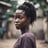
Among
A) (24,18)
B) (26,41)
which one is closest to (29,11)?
(24,18)

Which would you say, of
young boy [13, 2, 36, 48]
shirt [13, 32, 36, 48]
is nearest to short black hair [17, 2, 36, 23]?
young boy [13, 2, 36, 48]

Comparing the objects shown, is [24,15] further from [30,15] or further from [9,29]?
[9,29]

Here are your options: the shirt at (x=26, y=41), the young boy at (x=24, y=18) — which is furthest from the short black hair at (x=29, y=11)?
the shirt at (x=26, y=41)

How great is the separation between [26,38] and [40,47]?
10.5 meters

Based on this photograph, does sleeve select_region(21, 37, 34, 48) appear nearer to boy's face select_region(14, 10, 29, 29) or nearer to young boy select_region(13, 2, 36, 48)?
young boy select_region(13, 2, 36, 48)

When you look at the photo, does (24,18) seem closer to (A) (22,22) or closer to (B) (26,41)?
(A) (22,22)

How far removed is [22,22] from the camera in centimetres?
272

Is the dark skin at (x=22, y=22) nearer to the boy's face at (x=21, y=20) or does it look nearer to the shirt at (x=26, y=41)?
the boy's face at (x=21, y=20)

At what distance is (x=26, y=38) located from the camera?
2.58m

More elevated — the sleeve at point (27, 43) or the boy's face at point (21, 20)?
the boy's face at point (21, 20)

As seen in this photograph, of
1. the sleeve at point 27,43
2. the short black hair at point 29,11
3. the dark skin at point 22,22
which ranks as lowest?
the sleeve at point 27,43

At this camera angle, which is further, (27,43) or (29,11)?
(29,11)

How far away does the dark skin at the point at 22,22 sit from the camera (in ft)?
8.92

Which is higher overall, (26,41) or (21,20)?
(21,20)
